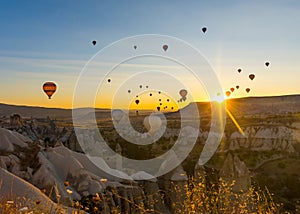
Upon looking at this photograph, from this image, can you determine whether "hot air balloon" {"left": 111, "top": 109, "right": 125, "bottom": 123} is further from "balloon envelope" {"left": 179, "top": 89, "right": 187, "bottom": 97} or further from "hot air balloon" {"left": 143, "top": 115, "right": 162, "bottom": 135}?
"balloon envelope" {"left": 179, "top": 89, "right": 187, "bottom": 97}

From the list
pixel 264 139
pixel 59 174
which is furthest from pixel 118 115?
pixel 59 174

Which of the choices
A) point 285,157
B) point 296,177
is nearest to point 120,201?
point 296,177

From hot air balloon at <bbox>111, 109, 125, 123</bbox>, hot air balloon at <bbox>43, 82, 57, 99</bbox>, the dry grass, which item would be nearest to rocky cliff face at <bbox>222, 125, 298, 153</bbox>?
hot air balloon at <bbox>43, 82, 57, 99</bbox>

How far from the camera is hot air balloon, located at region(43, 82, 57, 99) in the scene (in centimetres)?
2030

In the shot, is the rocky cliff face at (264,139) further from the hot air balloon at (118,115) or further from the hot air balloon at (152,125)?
the hot air balloon at (118,115)

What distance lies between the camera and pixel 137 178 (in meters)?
18.5

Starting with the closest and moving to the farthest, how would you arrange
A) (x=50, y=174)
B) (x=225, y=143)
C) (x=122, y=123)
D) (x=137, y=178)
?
(x=50, y=174), (x=137, y=178), (x=225, y=143), (x=122, y=123)

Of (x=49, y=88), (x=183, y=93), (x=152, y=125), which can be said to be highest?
(x=152, y=125)

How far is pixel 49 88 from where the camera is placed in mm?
20516

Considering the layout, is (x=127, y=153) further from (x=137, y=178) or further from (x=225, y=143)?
(x=137, y=178)

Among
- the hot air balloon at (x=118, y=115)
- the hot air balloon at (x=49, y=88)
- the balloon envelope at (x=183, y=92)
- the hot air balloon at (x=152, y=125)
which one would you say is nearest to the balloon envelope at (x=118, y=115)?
the hot air balloon at (x=118, y=115)

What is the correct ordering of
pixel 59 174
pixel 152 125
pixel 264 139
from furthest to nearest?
pixel 152 125 → pixel 264 139 → pixel 59 174

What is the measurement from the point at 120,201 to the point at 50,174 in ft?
8.10

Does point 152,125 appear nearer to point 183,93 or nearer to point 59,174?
point 183,93
